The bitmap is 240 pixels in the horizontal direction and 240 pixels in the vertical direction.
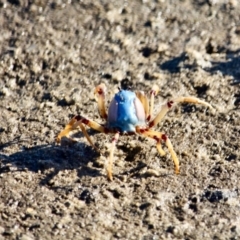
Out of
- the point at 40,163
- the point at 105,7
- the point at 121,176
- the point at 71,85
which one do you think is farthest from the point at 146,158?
the point at 105,7

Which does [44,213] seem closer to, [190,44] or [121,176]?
[121,176]

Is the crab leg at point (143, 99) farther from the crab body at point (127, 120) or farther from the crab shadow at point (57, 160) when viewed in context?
the crab shadow at point (57, 160)

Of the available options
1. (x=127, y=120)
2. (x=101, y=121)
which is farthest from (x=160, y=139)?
(x=101, y=121)

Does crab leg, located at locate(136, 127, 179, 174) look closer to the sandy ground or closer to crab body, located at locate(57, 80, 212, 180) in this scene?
crab body, located at locate(57, 80, 212, 180)

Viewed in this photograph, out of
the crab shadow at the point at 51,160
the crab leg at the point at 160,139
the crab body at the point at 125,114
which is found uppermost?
the crab body at the point at 125,114

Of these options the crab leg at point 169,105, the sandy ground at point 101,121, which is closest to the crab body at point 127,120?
the crab leg at point 169,105

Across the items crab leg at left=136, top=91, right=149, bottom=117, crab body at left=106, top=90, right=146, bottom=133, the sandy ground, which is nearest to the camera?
the sandy ground

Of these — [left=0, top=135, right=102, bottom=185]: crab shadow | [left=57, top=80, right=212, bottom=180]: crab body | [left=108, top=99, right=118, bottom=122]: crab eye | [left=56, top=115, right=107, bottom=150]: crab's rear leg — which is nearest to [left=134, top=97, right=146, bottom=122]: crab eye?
[left=57, top=80, right=212, bottom=180]: crab body

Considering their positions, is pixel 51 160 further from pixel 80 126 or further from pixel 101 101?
pixel 101 101
